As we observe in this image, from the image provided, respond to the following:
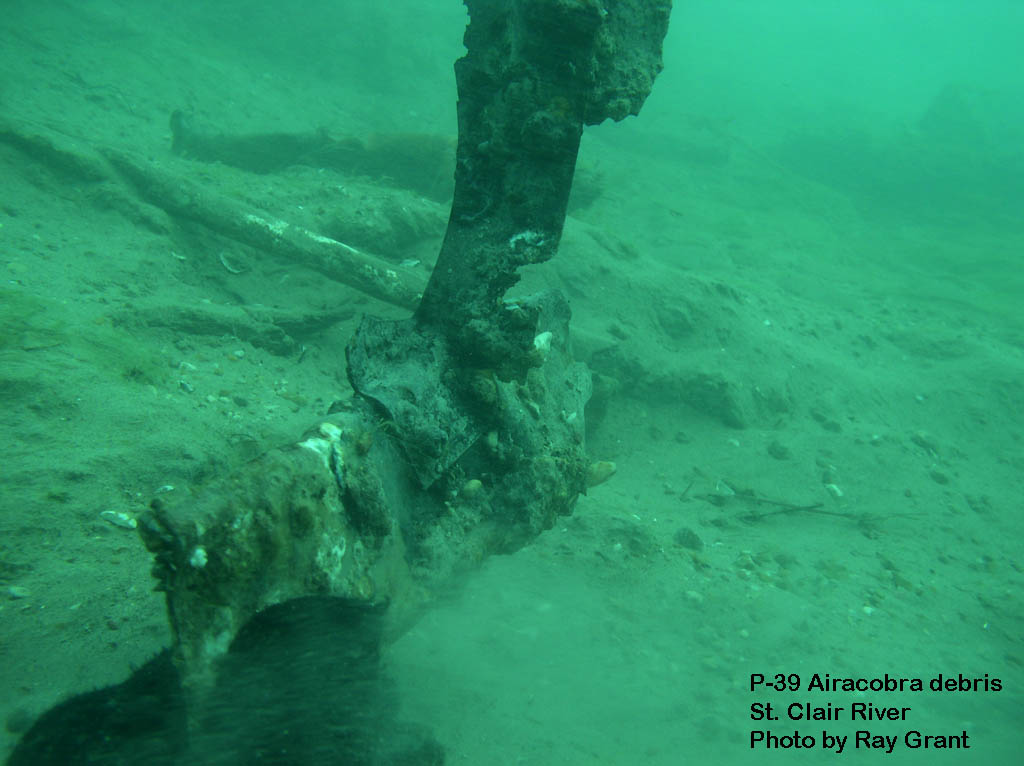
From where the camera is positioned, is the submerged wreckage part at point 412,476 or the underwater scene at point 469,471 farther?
the underwater scene at point 469,471

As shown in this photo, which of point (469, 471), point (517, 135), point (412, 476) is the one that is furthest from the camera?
point (469, 471)

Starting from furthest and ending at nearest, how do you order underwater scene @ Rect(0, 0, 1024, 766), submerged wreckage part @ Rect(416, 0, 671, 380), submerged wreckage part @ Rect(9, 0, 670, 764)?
submerged wreckage part @ Rect(416, 0, 671, 380), underwater scene @ Rect(0, 0, 1024, 766), submerged wreckage part @ Rect(9, 0, 670, 764)

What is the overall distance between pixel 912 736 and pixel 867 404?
5621 mm

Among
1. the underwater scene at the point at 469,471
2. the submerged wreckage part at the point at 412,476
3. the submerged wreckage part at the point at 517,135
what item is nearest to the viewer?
the submerged wreckage part at the point at 412,476

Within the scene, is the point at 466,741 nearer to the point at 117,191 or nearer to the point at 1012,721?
the point at 1012,721

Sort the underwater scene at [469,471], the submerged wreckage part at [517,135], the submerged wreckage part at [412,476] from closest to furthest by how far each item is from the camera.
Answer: the submerged wreckage part at [412,476] → the underwater scene at [469,471] → the submerged wreckage part at [517,135]

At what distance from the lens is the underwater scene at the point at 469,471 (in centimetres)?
219

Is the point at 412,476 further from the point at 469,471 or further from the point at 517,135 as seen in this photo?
the point at 517,135

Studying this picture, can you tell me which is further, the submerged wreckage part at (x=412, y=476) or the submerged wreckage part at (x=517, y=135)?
the submerged wreckage part at (x=517, y=135)

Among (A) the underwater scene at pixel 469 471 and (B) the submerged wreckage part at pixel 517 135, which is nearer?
(A) the underwater scene at pixel 469 471

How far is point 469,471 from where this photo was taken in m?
3.23

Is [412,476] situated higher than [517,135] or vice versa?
[517,135]

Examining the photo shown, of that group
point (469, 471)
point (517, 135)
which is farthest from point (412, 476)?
point (517, 135)

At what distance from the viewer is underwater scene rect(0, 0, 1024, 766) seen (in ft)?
7.17
